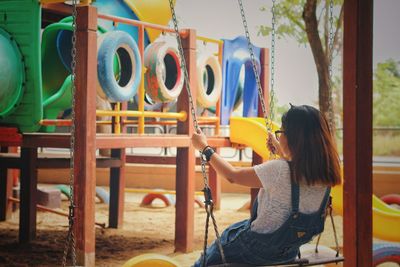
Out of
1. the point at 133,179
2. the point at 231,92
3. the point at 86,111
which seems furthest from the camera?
the point at 133,179

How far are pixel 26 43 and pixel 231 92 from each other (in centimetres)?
259

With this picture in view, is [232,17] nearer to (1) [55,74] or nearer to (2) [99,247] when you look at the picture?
(1) [55,74]

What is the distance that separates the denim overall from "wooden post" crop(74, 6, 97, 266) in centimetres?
146

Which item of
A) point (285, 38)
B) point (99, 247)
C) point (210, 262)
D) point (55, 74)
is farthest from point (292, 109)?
point (285, 38)

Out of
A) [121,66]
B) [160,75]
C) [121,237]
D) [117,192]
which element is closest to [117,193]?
[117,192]

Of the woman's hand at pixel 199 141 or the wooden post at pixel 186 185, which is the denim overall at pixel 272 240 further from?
the wooden post at pixel 186 185

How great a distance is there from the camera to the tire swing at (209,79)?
20.3 feet

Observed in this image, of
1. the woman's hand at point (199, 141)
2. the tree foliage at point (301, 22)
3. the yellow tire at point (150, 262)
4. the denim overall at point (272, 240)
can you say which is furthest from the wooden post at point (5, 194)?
the tree foliage at point (301, 22)

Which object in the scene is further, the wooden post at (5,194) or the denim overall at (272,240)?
the wooden post at (5,194)

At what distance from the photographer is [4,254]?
5.25 metres

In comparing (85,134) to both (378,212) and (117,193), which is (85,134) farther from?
(117,193)

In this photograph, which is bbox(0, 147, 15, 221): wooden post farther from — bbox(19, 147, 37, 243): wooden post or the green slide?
the green slide

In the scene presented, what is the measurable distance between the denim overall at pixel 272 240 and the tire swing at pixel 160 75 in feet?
8.34

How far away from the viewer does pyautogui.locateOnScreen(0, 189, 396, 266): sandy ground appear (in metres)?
5.17
